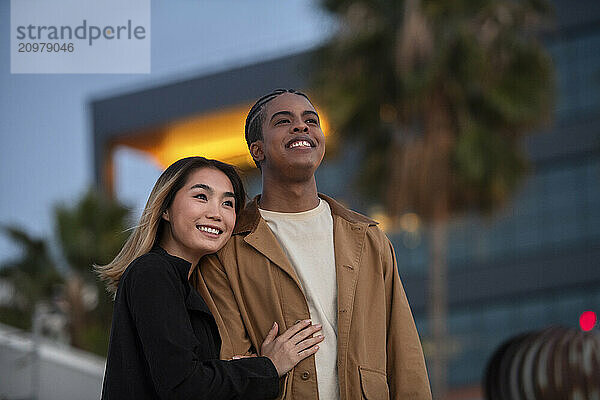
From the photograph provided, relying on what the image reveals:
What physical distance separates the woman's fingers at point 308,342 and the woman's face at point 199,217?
388 mm

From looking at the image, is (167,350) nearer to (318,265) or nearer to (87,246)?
(318,265)

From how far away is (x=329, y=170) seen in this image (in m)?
26.2

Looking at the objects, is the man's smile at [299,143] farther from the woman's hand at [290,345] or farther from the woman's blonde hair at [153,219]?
the woman's hand at [290,345]

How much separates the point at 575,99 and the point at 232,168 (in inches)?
897

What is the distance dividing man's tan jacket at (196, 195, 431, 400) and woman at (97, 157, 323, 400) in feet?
0.21

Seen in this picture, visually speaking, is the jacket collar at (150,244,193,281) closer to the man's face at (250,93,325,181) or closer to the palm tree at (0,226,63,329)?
the man's face at (250,93,325,181)

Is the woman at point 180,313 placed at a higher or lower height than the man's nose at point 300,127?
lower

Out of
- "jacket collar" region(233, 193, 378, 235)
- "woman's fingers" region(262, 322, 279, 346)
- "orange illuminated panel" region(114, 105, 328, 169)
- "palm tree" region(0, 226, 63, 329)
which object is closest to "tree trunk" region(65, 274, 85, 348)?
"palm tree" region(0, 226, 63, 329)

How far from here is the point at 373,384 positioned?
2.93 meters

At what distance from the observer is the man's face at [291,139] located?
306 cm

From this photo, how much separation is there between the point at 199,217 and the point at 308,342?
0.50m

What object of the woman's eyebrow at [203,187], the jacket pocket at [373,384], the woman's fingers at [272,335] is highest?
the woman's eyebrow at [203,187]

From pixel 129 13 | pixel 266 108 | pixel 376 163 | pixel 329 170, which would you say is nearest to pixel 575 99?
pixel 329 170

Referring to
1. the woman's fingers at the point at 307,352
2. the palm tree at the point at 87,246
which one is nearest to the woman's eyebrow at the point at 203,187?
the woman's fingers at the point at 307,352
